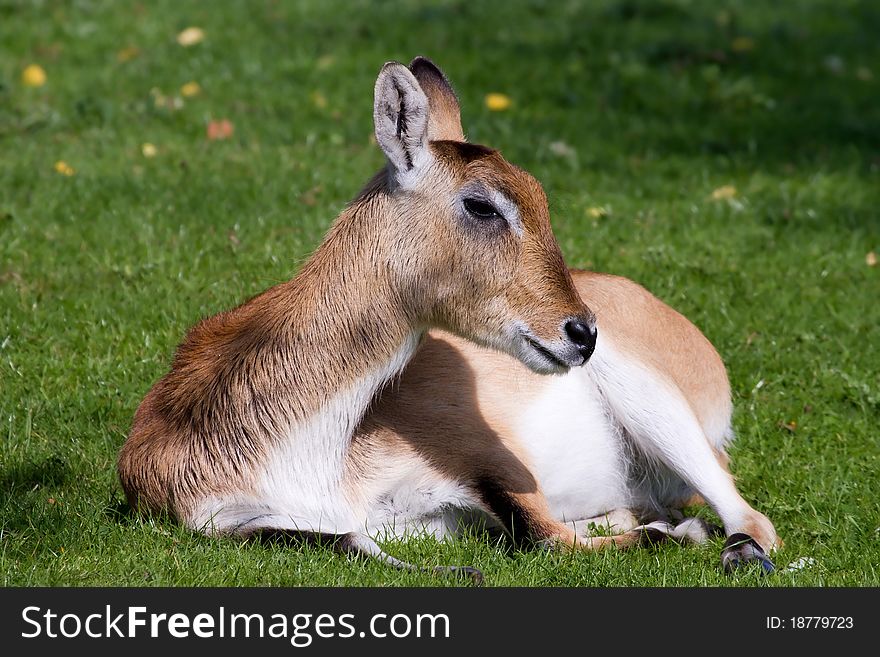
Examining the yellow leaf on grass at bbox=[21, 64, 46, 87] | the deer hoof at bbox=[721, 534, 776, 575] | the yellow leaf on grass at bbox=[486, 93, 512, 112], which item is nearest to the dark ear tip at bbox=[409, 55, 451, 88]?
the deer hoof at bbox=[721, 534, 776, 575]

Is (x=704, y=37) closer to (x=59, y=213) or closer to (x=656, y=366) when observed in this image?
(x=59, y=213)

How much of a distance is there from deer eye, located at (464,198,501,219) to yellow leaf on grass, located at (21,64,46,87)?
6941mm

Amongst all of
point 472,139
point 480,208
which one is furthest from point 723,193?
point 480,208

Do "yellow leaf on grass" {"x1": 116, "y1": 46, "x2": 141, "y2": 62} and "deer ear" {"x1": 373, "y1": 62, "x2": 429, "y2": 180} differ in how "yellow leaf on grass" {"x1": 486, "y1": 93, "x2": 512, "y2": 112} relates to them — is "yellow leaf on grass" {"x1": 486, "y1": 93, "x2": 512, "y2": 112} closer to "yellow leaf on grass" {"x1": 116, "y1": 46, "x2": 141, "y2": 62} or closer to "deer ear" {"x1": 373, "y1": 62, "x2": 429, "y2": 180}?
"yellow leaf on grass" {"x1": 116, "y1": 46, "x2": 141, "y2": 62}

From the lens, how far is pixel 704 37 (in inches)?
535

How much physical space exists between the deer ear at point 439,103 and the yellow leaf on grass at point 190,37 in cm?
661

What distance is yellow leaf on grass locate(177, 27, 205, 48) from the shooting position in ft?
39.6

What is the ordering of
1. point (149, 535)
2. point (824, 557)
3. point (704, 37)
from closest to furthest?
point (149, 535) → point (824, 557) → point (704, 37)

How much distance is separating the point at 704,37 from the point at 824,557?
888 centimetres

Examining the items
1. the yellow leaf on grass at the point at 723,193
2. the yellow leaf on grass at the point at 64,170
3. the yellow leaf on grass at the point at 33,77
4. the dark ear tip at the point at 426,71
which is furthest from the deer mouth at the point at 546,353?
the yellow leaf on grass at the point at 33,77

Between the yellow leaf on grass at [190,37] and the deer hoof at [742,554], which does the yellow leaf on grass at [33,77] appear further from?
the deer hoof at [742,554]

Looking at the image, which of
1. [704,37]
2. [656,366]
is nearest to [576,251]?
[656,366]

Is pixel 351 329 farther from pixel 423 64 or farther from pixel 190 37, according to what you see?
pixel 190 37

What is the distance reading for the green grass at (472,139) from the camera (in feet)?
18.2
